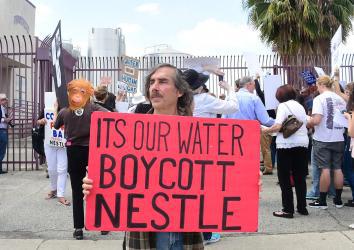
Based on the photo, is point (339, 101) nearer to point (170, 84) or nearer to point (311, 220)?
point (311, 220)

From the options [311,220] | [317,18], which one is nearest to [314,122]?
[311,220]

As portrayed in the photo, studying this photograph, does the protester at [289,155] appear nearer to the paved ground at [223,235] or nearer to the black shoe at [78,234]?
the paved ground at [223,235]

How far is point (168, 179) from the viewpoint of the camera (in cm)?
258

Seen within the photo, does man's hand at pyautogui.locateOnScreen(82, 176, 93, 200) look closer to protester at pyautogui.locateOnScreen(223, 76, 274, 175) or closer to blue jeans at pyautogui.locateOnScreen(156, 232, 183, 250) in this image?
blue jeans at pyautogui.locateOnScreen(156, 232, 183, 250)

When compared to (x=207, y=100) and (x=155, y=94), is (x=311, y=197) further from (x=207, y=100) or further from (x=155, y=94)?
(x=155, y=94)

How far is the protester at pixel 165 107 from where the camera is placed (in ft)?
8.56

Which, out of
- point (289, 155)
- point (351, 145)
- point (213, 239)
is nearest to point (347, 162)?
point (289, 155)

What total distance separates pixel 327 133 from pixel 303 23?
1164 centimetres

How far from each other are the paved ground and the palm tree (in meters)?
10.7

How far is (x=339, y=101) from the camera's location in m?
6.49

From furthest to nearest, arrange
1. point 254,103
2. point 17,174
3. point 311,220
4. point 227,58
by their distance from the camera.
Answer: point 227,58 → point 17,174 → point 254,103 → point 311,220

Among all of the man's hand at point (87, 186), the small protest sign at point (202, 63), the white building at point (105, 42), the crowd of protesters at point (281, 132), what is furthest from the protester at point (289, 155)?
the white building at point (105, 42)

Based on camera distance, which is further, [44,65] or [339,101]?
[44,65]

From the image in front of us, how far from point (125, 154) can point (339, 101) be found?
4687 millimetres
